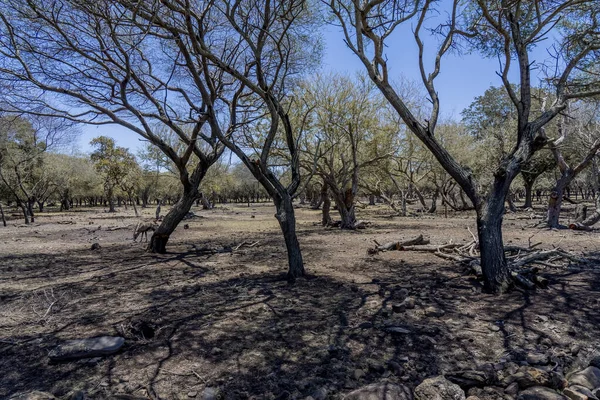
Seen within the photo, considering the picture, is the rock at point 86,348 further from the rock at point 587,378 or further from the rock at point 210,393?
the rock at point 587,378

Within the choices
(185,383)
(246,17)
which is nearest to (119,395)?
(185,383)

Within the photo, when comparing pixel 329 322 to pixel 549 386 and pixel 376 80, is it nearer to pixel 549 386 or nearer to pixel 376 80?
pixel 549 386

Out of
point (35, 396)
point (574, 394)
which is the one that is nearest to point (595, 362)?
point (574, 394)

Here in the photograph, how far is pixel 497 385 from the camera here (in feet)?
9.55

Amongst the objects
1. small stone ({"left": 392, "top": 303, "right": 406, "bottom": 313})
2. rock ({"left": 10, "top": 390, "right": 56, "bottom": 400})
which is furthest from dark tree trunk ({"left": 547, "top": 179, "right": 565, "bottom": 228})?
rock ({"left": 10, "top": 390, "right": 56, "bottom": 400})

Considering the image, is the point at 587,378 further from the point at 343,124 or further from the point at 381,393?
the point at 343,124

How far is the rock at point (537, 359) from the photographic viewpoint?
3.23 metres

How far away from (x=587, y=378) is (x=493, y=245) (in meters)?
2.51

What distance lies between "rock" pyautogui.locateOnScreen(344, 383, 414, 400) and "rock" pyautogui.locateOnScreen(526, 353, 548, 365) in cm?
140

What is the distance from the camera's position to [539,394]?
2.69m

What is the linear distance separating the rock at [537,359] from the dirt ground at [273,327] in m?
0.10

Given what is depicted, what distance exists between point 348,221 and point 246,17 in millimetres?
11632

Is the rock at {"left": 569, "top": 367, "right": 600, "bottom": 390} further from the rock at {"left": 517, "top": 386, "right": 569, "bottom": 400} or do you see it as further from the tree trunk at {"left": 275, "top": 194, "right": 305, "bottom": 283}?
the tree trunk at {"left": 275, "top": 194, "right": 305, "bottom": 283}

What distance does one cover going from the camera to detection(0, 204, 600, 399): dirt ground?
3.07m
